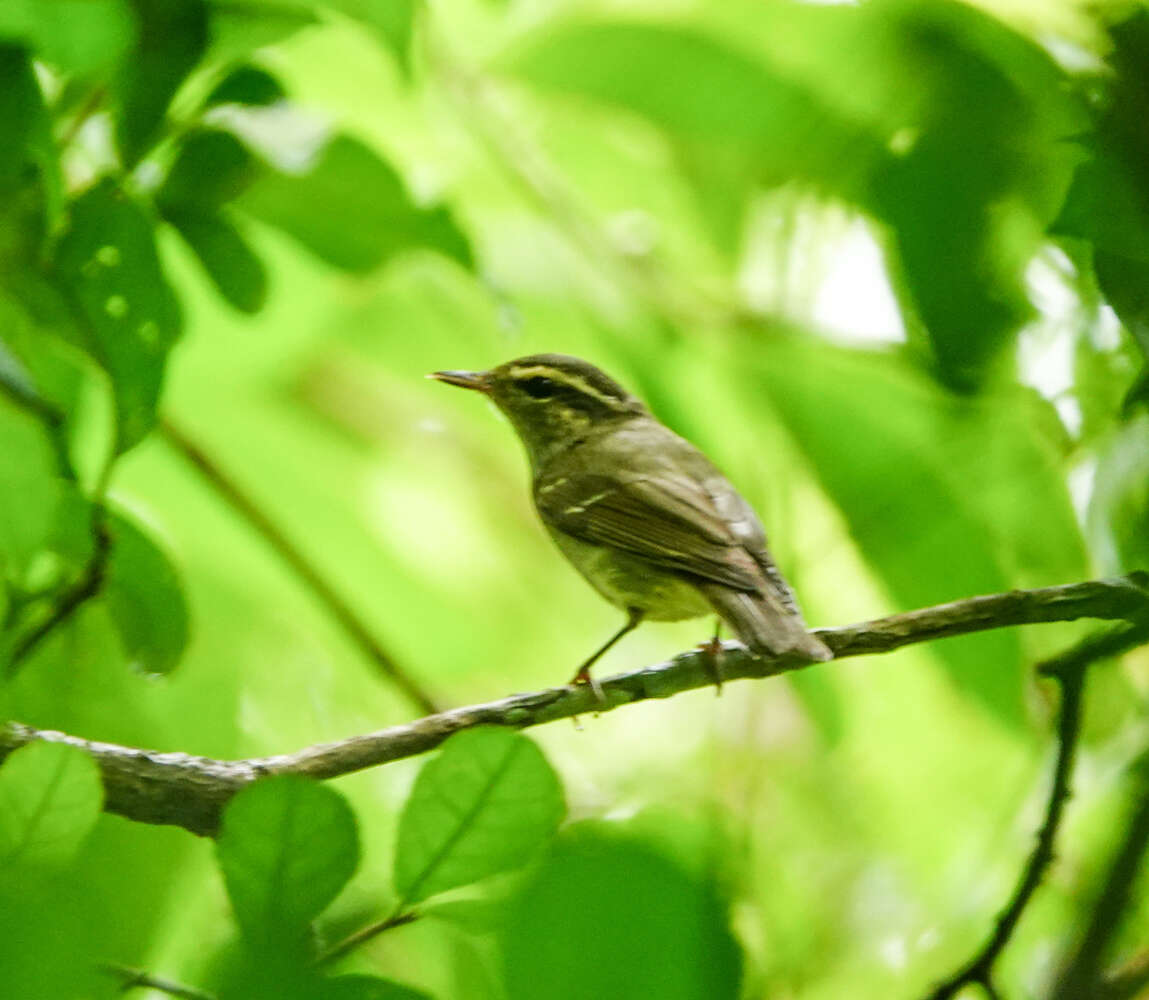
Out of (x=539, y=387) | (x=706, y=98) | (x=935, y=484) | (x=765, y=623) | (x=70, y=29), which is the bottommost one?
(x=539, y=387)

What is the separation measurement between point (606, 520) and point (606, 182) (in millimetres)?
752

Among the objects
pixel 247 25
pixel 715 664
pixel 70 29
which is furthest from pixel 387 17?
pixel 715 664

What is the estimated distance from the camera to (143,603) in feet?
4.55

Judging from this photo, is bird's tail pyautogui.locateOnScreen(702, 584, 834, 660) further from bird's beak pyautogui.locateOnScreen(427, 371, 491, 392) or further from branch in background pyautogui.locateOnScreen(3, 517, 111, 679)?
branch in background pyautogui.locateOnScreen(3, 517, 111, 679)

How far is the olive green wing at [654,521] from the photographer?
2.49 m

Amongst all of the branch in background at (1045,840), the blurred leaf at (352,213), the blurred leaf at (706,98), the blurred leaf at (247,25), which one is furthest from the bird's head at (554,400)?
the branch in background at (1045,840)

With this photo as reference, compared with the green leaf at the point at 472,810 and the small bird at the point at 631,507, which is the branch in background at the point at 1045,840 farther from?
the small bird at the point at 631,507

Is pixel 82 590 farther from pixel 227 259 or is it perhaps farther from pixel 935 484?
pixel 935 484

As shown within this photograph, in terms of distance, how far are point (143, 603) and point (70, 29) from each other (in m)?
0.59

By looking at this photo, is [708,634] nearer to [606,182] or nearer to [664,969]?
[606,182]

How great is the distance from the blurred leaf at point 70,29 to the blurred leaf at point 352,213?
0.41 meters

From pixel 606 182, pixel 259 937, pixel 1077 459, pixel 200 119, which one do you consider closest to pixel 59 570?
pixel 200 119

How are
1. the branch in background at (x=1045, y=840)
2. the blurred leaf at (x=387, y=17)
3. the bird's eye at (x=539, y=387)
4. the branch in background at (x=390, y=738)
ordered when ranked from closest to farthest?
the branch in background at (x=1045, y=840), the branch in background at (x=390, y=738), the blurred leaf at (x=387, y=17), the bird's eye at (x=539, y=387)

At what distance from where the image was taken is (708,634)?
120 inches
